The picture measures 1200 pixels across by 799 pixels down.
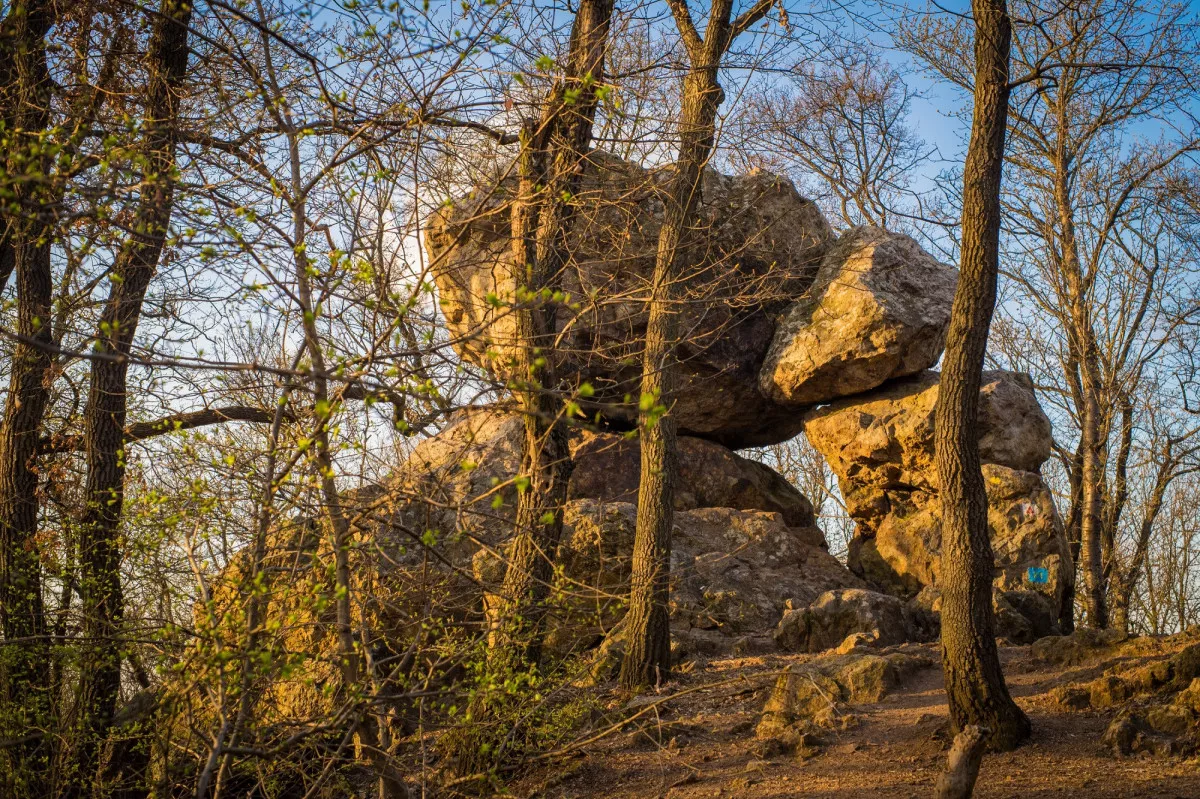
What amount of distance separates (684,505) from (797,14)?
18.4 ft

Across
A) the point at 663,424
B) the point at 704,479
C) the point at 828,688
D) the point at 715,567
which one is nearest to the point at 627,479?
the point at 704,479

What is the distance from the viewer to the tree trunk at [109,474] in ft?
17.5

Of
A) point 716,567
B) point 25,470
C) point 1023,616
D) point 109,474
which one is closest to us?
point 109,474

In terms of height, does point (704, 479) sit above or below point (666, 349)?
below

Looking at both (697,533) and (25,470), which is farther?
(697,533)

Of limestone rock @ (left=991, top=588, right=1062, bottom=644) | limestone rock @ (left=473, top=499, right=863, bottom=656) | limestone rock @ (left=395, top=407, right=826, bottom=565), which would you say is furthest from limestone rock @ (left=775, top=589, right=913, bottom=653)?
limestone rock @ (left=395, top=407, right=826, bottom=565)

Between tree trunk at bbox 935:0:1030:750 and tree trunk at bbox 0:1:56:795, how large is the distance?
5407 mm

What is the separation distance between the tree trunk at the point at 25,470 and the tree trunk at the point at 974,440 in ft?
17.7

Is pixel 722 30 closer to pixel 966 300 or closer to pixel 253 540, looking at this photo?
pixel 966 300

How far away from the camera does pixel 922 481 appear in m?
11.1

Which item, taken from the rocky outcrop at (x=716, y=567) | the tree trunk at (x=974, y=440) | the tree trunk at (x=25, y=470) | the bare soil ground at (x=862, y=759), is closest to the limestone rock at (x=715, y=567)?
the rocky outcrop at (x=716, y=567)

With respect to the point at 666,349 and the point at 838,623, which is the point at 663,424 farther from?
the point at 838,623

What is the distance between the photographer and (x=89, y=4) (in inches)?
261

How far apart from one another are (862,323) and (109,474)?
7.81 m
